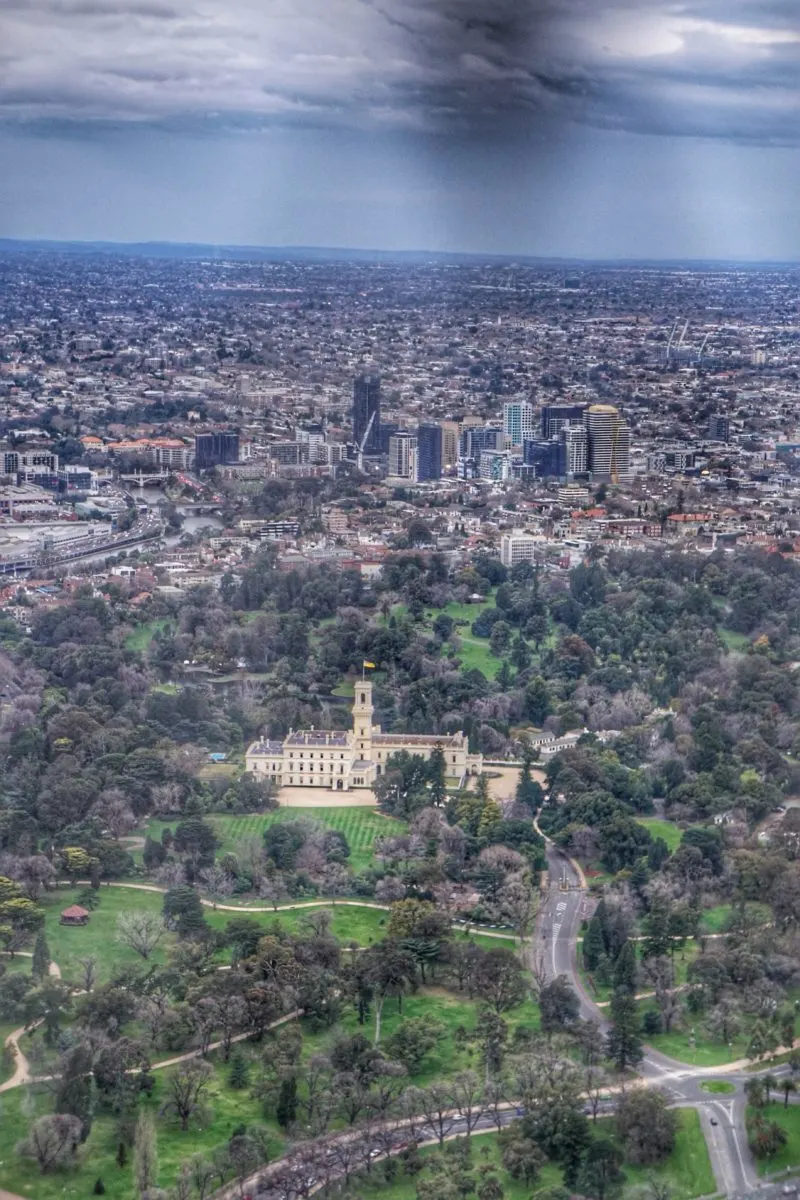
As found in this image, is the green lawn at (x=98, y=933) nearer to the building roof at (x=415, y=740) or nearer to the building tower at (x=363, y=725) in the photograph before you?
the building tower at (x=363, y=725)

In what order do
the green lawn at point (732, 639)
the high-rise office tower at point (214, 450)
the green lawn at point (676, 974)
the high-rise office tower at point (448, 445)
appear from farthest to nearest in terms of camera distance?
1. the high-rise office tower at point (448, 445)
2. the high-rise office tower at point (214, 450)
3. the green lawn at point (732, 639)
4. the green lawn at point (676, 974)

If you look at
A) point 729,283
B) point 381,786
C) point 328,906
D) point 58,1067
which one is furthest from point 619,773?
point 729,283

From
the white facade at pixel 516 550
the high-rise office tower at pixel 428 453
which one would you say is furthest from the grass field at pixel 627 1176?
the high-rise office tower at pixel 428 453

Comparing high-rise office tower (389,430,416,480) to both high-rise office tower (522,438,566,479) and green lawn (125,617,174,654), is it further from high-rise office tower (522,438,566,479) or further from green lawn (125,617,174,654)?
green lawn (125,617,174,654)

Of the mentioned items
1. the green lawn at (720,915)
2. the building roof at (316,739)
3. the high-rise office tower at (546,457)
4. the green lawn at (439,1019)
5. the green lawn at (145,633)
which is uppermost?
the high-rise office tower at (546,457)

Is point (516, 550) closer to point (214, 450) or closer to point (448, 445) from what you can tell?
point (448, 445)

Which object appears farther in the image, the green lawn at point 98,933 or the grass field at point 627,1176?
the green lawn at point 98,933

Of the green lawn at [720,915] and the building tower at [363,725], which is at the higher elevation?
the building tower at [363,725]
